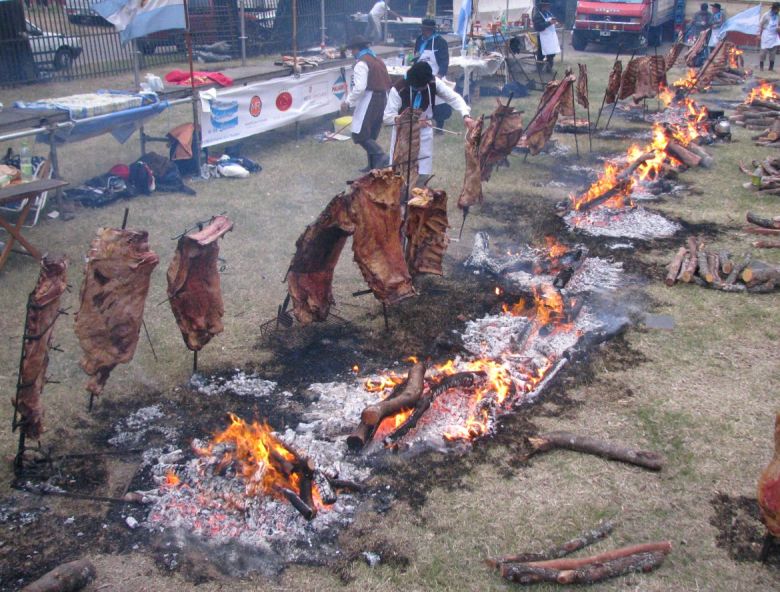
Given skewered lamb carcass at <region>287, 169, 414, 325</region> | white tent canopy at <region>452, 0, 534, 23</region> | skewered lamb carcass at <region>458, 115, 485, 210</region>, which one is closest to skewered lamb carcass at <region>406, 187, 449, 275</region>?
skewered lamb carcass at <region>287, 169, 414, 325</region>

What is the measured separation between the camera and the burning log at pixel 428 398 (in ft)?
18.8

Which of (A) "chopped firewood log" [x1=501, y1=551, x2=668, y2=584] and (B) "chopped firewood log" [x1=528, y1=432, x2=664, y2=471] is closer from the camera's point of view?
(A) "chopped firewood log" [x1=501, y1=551, x2=668, y2=584]

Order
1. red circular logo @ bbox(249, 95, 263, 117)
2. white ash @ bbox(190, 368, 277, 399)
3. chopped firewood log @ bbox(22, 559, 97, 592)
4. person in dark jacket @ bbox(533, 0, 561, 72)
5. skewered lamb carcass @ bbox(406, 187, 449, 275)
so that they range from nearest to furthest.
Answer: chopped firewood log @ bbox(22, 559, 97, 592)
white ash @ bbox(190, 368, 277, 399)
skewered lamb carcass @ bbox(406, 187, 449, 275)
red circular logo @ bbox(249, 95, 263, 117)
person in dark jacket @ bbox(533, 0, 561, 72)

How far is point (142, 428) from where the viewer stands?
19.0 ft

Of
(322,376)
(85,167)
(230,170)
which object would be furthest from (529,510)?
(85,167)

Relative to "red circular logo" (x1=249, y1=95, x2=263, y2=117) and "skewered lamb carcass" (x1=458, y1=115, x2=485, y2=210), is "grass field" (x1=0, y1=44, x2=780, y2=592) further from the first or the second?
"red circular logo" (x1=249, y1=95, x2=263, y2=117)

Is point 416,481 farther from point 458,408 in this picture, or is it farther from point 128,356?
point 128,356

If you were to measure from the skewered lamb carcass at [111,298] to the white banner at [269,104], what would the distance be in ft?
25.4

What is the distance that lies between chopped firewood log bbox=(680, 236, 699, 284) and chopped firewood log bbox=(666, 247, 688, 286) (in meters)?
0.09

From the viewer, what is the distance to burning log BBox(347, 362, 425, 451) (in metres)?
5.54

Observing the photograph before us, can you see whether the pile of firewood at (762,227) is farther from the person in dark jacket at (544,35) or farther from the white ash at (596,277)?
the person in dark jacket at (544,35)

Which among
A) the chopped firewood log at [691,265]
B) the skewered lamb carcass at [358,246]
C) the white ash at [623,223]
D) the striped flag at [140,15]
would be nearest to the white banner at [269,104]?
the striped flag at [140,15]

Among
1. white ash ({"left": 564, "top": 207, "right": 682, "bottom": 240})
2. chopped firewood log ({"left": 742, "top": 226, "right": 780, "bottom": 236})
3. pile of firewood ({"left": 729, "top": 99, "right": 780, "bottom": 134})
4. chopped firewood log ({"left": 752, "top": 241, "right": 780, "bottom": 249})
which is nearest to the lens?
chopped firewood log ({"left": 752, "top": 241, "right": 780, "bottom": 249})

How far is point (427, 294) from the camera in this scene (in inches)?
331
